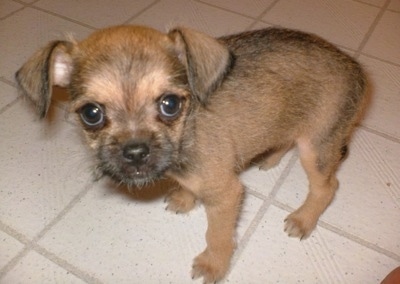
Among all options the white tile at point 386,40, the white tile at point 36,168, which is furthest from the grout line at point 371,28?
the white tile at point 36,168

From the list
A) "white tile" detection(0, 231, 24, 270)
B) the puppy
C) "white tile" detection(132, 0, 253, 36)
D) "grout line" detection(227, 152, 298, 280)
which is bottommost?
"white tile" detection(132, 0, 253, 36)

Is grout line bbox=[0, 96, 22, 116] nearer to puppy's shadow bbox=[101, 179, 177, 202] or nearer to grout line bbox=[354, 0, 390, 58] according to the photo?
puppy's shadow bbox=[101, 179, 177, 202]

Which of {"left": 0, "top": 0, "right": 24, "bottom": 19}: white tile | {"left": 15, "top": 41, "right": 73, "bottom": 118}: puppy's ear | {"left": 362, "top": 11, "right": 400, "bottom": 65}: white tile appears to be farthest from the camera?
{"left": 0, "top": 0, "right": 24, "bottom": 19}: white tile

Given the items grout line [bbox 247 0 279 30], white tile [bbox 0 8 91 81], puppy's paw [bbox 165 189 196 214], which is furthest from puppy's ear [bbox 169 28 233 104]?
grout line [bbox 247 0 279 30]

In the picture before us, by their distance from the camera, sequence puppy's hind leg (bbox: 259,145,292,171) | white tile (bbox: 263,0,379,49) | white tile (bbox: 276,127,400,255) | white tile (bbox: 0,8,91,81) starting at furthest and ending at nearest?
1. white tile (bbox: 263,0,379,49)
2. white tile (bbox: 0,8,91,81)
3. puppy's hind leg (bbox: 259,145,292,171)
4. white tile (bbox: 276,127,400,255)

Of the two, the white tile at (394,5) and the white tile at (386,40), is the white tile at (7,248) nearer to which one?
the white tile at (386,40)

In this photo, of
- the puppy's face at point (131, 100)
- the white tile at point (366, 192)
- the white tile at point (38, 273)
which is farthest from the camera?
the white tile at point (366, 192)

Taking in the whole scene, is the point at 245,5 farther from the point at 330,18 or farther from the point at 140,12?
the point at 140,12
